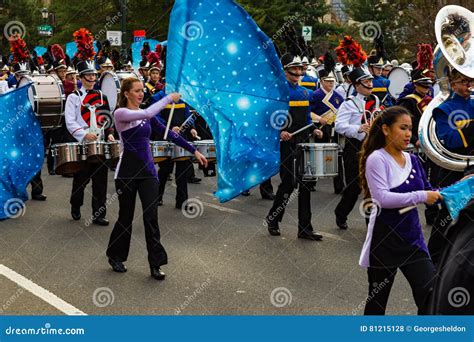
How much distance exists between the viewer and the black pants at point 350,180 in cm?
1025

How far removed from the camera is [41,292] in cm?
746

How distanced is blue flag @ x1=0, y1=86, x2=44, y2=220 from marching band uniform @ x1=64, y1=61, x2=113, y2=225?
754mm

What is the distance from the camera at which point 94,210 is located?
1106 cm

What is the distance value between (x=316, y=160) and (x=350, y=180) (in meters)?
0.47

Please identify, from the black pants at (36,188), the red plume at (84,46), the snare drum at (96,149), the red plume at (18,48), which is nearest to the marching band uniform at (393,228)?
the snare drum at (96,149)

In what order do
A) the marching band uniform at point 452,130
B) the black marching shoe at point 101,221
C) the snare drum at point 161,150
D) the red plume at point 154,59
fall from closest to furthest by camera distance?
the marching band uniform at point 452,130, the black marching shoe at point 101,221, the snare drum at point 161,150, the red plume at point 154,59

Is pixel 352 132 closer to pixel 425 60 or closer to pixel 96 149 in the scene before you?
pixel 425 60

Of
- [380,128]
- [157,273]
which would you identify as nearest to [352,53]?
[157,273]

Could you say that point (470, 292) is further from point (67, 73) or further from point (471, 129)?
point (67, 73)

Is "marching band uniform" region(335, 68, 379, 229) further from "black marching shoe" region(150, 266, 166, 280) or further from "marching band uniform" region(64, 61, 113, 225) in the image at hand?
"black marching shoe" region(150, 266, 166, 280)

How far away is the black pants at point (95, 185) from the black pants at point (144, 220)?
2.62m

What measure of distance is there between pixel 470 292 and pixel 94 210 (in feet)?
25.0

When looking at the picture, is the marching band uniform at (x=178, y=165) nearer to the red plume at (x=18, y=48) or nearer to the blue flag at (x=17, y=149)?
the blue flag at (x=17, y=149)

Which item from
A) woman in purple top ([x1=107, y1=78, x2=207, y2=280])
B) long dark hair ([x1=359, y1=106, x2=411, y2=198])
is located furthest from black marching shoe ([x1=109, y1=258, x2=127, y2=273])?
long dark hair ([x1=359, y1=106, x2=411, y2=198])
